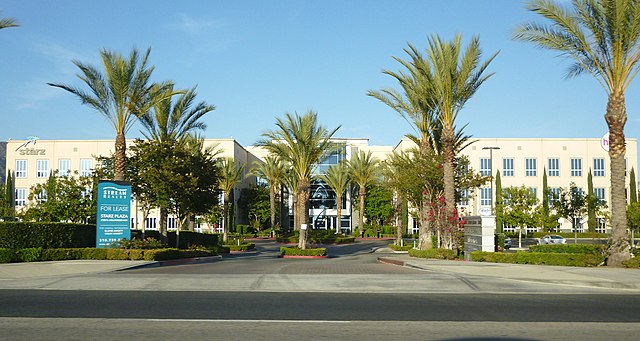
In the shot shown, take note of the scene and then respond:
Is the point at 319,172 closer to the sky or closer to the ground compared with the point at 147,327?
closer to the sky

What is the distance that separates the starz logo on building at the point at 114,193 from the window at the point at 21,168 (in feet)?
175

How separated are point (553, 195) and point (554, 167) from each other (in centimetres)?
729

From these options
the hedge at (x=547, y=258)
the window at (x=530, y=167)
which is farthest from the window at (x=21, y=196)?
the hedge at (x=547, y=258)

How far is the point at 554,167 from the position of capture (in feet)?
247

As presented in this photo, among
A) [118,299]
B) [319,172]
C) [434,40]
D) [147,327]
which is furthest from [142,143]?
[319,172]

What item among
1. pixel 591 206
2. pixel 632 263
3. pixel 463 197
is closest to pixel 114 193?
pixel 632 263

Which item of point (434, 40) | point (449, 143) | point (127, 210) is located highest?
point (434, 40)

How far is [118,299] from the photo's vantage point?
12812 mm

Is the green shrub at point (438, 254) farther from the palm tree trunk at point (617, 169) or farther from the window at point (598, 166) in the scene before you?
the window at point (598, 166)

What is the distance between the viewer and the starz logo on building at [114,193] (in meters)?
28.0

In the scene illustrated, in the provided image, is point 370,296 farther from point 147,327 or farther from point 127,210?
point 127,210

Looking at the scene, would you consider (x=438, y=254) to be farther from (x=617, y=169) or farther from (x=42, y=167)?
(x=42, y=167)

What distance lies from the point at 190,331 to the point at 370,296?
19.0 feet

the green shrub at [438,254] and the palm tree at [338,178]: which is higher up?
the palm tree at [338,178]
